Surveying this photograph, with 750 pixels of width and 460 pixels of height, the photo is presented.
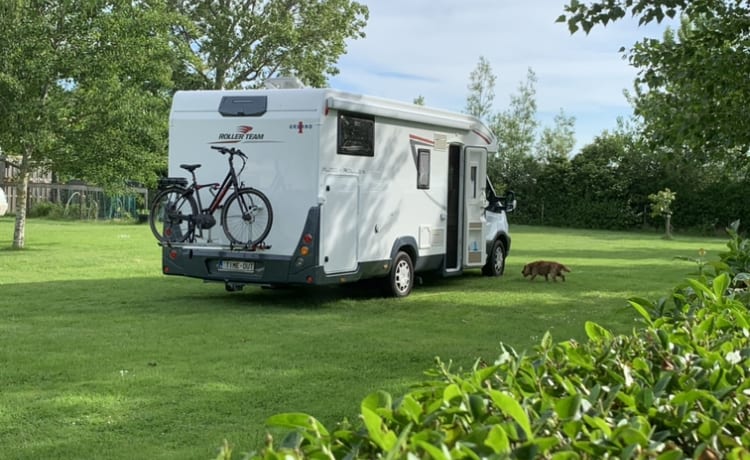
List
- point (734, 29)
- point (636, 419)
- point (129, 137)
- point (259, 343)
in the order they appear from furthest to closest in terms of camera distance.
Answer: point (129, 137) < point (734, 29) < point (259, 343) < point (636, 419)

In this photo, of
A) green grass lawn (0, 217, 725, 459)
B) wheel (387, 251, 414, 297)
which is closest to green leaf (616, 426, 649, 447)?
green grass lawn (0, 217, 725, 459)

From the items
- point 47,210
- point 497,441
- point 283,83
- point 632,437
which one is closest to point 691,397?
point 632,437

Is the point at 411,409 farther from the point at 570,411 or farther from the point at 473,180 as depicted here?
the point at 473,180

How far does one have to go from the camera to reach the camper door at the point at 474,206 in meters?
12.2

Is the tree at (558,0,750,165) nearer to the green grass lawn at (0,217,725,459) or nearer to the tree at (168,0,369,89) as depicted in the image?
the green grass lawn at (0,217,725,459)

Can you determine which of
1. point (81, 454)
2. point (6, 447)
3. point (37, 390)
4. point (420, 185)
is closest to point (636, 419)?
point (81, 454)

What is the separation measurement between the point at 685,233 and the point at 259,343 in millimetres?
29151

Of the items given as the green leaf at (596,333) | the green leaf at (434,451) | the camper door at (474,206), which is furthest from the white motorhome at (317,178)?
the green leaf at (434,451)

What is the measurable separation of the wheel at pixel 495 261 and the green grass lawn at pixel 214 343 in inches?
12.5

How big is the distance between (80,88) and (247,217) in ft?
34.2

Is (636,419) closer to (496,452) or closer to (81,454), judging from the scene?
(496,452)

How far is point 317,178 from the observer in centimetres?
919

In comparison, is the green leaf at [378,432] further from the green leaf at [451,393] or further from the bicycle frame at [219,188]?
the bicycle frame at [219,188]

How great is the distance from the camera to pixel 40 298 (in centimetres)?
1003
